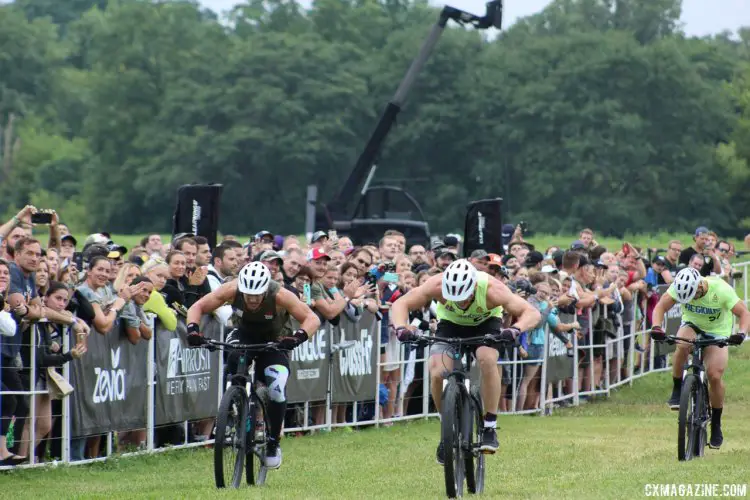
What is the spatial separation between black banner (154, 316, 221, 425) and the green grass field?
1.41ft

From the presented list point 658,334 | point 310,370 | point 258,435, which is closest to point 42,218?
point 310,370

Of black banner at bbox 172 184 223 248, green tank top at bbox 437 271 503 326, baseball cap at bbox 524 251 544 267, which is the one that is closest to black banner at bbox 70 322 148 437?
green tank top at bbox 437 271 503 326

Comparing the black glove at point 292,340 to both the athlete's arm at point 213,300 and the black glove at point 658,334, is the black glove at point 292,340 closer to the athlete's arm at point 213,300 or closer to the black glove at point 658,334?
the athlete's arm at point 213,300

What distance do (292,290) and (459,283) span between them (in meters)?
4.89

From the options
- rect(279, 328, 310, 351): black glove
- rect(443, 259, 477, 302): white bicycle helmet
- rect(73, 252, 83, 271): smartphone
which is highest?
rect(73, 252, 83, 271): smartphone

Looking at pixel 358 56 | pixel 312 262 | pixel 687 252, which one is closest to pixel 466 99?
pixel 358 56

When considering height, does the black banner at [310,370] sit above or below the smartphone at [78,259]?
below

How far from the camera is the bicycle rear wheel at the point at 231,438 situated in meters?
12.3

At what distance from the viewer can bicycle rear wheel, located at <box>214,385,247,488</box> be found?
1229cm

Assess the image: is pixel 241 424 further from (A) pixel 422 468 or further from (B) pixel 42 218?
(B) pixel 42 218

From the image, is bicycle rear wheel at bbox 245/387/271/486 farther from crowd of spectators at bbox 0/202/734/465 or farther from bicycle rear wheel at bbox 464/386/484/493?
crowd of spectators at bbox 0/202/734/465

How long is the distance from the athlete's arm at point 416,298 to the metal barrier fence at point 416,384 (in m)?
3.15

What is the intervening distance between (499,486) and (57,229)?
211 inches

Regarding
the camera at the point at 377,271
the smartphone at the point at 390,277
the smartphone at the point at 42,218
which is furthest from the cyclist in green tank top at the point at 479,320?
the camera at the point at 377,271
